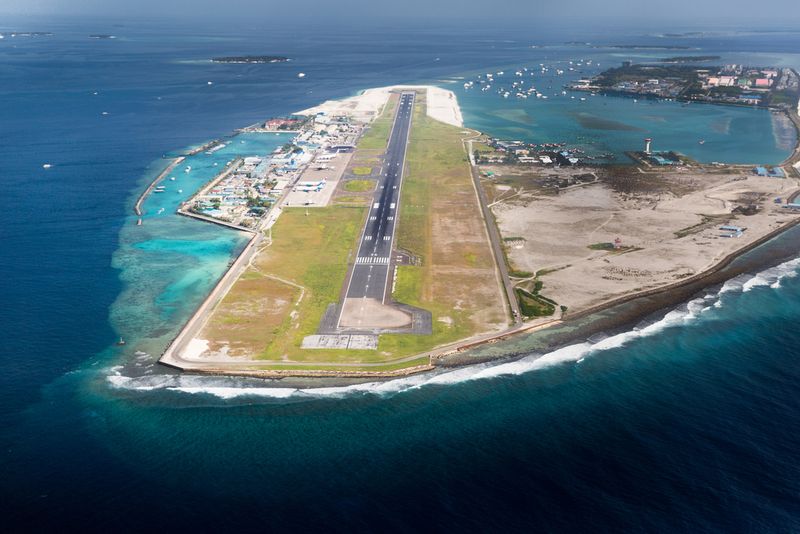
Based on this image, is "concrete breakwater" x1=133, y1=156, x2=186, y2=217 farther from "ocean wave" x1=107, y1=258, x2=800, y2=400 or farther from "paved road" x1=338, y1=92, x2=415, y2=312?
"ocean wave" x1=107, y1=258, x2=800, y2=400

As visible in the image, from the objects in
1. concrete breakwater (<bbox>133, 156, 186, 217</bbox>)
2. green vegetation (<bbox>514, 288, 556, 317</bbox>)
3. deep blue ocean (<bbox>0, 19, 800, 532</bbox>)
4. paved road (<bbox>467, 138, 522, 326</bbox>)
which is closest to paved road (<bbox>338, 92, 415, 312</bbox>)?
paved road (<bbox>467, 138, 522, 326</bbox>)

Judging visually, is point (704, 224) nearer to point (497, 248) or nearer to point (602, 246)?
point (602, 246)

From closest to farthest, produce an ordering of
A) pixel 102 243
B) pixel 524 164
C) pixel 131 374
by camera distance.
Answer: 1. pixel 131 374
2. pixel 102 243
3. pixel 524 164

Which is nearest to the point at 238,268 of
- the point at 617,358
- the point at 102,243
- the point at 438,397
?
the point at 102,243

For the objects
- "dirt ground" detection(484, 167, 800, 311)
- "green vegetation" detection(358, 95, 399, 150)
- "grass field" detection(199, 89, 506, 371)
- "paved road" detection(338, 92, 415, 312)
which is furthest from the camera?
"green vegetation" detection(358, 95, 399, 150)

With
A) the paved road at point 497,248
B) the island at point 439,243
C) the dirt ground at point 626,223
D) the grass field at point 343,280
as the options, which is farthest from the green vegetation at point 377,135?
the dirt ground at point 626,223

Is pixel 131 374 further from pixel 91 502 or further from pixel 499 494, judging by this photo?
pixel 499 494
